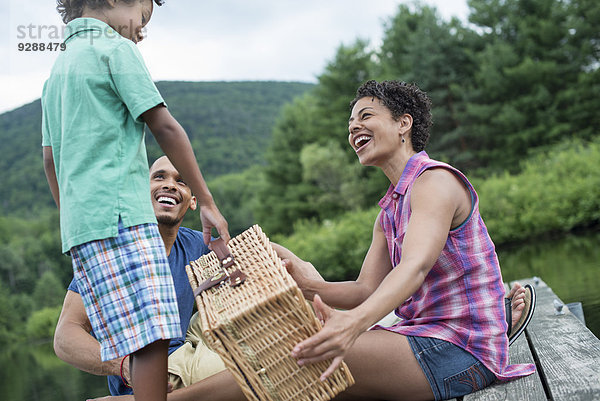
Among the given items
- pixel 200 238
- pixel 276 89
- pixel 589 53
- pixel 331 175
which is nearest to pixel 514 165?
pixel 589 53

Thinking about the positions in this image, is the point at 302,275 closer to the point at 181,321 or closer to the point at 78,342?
the point at 181,321

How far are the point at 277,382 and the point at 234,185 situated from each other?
5584cm

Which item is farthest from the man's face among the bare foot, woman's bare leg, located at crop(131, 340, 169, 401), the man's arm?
the bare foot

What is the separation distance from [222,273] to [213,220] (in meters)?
0.17

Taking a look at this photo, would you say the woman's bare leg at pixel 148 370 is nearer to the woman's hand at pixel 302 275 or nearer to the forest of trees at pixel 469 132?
the woman's hand at pixel 302 275

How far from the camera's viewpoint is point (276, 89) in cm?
6500

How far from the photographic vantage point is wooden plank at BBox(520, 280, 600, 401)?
1835 millimetres

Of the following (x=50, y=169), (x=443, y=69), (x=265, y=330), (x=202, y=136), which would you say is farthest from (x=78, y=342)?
(x=202, y=136)

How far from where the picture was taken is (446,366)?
76.7 inches

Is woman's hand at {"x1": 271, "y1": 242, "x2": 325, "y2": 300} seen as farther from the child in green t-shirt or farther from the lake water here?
the lake water

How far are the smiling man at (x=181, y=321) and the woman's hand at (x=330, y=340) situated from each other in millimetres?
1008

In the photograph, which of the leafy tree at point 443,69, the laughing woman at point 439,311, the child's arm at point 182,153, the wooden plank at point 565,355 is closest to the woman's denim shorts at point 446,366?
the laughing woman at point 439,311

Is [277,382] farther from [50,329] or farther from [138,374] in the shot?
[50,329]

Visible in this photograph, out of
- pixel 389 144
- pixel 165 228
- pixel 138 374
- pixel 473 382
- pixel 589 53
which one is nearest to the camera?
pixel 138 374
